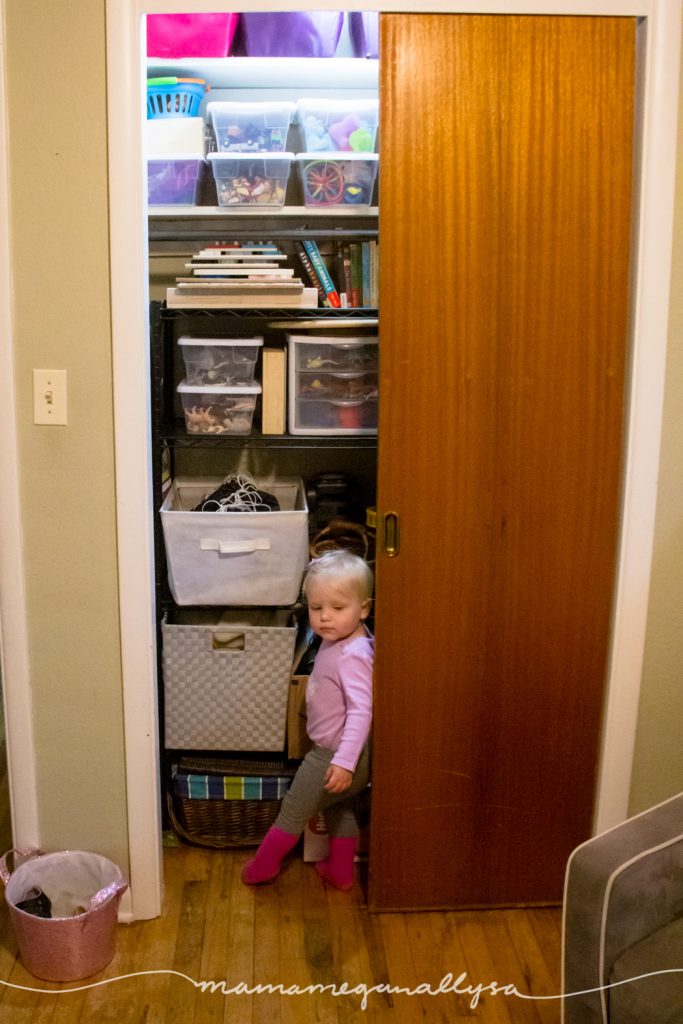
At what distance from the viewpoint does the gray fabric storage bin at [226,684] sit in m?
2.46

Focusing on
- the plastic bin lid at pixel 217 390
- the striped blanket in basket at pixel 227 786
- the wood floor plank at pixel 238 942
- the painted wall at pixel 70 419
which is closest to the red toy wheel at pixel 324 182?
the plastic bin lid at pixel 217 390

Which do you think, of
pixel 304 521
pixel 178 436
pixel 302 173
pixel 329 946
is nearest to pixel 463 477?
pixel 304 521

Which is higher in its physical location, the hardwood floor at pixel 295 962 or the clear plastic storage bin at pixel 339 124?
the clear plastic storage bin at pixel 339 124

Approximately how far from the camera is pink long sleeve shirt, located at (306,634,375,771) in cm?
229

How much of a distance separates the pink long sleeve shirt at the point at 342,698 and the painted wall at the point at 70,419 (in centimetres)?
49

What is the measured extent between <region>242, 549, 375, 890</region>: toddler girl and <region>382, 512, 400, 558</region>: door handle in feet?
0.75

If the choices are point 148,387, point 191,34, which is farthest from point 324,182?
point 148,387

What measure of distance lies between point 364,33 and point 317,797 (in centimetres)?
184

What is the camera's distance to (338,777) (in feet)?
7.43

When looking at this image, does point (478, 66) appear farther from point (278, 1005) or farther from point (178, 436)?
point (278, 1005)

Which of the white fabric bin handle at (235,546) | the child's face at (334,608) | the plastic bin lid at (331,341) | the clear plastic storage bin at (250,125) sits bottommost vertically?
the child's face at (334,608)

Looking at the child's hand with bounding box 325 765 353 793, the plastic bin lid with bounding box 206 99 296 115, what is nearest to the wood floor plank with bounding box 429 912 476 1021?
the child's hand with bounding box 325 765 353 793

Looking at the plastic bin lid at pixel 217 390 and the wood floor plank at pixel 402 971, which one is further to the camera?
the plastic bin lid at pixel 217 390

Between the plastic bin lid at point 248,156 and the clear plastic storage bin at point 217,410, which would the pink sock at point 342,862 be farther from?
the plastic bin lid at point 248,156
